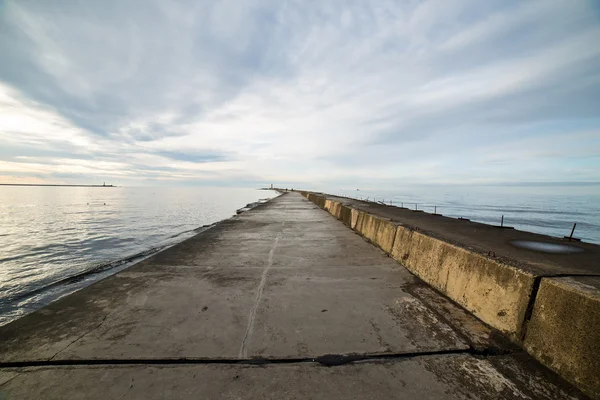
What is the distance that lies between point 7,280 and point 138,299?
6.83 metres

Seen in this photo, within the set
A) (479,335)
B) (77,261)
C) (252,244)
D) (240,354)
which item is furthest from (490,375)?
(77,261)

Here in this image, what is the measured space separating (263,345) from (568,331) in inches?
98.8

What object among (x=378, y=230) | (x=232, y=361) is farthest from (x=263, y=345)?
(x=378, y=230)

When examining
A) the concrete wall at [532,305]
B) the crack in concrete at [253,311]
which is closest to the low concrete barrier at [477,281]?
the concrete wall at [532,305]

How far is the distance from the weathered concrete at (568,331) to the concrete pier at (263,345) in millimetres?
115

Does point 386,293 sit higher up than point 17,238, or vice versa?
point 386,293

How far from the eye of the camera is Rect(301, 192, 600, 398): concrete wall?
188 centimetres

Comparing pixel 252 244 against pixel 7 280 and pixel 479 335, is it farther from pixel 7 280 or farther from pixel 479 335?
pixel 7 280

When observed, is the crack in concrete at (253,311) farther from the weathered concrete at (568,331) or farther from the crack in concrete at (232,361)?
the weathered concrete at (568,331)

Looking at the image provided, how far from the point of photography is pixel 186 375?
6.88 feet

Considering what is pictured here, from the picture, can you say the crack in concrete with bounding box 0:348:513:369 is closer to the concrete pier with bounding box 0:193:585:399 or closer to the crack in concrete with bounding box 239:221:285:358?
the concrete pier with bounding box 0:193:585:399

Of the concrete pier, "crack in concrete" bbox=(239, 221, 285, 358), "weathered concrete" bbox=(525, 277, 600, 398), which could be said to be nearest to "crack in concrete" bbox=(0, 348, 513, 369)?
the concrete pier

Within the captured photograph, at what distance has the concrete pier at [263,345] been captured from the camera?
1.97m

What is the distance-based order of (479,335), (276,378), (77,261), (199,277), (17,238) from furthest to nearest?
(17,238) < (77,261) < (199,277) < (479,335) < (276,378)
